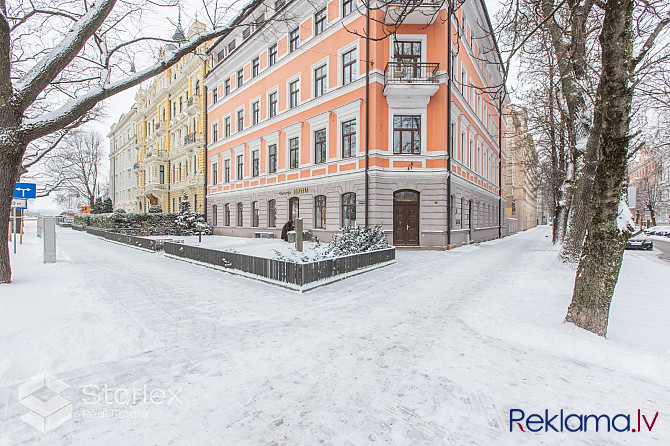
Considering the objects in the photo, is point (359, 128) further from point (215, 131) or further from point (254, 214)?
point (215, 131)

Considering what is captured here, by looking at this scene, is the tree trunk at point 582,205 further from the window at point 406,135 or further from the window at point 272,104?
the window at point 272,104

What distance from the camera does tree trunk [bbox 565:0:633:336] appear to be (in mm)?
4301

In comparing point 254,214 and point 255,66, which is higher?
point 255,66

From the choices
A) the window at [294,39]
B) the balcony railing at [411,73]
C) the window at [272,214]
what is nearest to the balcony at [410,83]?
the balcony railing at [411,73]

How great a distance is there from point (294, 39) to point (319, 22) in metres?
2.57

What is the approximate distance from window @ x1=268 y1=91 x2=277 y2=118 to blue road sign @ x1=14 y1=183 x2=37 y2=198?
1475 centimetres

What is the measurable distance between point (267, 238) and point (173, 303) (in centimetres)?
1689

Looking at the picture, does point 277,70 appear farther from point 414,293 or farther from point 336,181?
point 414,293

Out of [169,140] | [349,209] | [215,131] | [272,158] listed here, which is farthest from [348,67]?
[169,140]

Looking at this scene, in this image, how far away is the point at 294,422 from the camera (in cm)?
270

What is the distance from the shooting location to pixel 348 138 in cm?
1819

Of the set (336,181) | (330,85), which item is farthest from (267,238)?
(330,85)

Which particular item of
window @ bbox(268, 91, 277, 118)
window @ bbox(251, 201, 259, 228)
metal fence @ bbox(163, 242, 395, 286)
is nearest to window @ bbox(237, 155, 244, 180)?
window @ bbox(251, 201, 259, 228)

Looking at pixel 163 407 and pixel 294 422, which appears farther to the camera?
pixel 163 407
